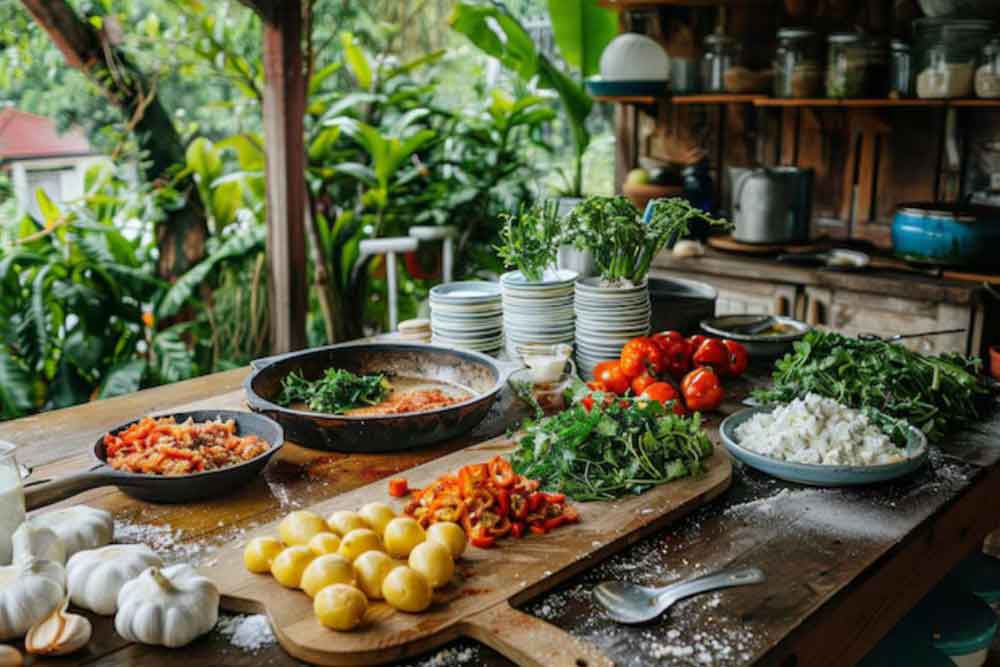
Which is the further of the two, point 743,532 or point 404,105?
point 404,105

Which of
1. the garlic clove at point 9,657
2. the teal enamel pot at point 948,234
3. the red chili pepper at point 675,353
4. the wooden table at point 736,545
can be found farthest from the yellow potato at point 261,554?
the teal enamel pot at point 948,234

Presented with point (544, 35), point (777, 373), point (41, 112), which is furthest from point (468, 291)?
point (544, 35)

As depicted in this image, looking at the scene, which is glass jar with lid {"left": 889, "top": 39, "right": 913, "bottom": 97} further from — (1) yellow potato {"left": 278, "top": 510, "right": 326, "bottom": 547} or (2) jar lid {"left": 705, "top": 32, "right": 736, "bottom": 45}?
(1) yellow potato {"left": 278, "top": 510, "right": 326, "bottom": 547}

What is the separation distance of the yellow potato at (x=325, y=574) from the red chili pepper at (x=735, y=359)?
1.43 metres

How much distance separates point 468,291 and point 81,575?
1.51 metres

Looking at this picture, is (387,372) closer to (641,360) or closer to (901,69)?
(641,360)

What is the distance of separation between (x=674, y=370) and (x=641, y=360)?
0.12 metres

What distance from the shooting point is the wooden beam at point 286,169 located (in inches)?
143

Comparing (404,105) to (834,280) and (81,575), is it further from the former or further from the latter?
(81,575)

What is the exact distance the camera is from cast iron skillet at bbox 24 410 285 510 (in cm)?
159

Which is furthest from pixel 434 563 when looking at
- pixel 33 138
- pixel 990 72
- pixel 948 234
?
pixel 33 138

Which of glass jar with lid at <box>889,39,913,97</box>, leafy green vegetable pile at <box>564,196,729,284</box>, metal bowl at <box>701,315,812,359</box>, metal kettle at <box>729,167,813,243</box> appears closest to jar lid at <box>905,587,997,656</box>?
metal bowl at <box>701,315,812,359</box>

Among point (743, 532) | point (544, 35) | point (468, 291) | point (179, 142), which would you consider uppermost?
point (544, 35)

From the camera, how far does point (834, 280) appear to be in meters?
3.79
